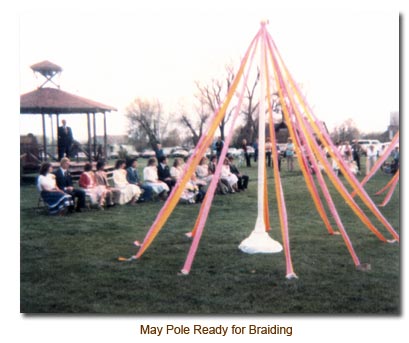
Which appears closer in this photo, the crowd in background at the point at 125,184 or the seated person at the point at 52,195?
the seated person at the point at 52,195

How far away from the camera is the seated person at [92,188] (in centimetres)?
912

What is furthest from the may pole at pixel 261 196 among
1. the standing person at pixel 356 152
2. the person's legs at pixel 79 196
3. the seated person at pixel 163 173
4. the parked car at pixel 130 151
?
the parked car at pixel 130 151

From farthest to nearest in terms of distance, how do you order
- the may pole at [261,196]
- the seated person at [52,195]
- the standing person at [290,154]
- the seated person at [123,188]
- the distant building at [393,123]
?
1. the standing person at [290,154]
2. the seated person at [123,188]
3. the seated person at [52,195]
4. the distant building at [393,123]
5. the may pole at [261,196]

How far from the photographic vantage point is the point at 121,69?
20.5 ft

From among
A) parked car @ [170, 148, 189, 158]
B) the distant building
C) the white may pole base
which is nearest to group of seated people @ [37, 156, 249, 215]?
parked car @ [170, 148, 189, 158]

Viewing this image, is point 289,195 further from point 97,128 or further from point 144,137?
point 97,128

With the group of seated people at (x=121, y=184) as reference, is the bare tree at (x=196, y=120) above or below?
above

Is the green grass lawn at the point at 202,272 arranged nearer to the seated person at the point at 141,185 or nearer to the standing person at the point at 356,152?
the seated person at the point at 141,185

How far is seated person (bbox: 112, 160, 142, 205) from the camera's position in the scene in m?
9.75

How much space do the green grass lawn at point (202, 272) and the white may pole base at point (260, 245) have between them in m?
0.11

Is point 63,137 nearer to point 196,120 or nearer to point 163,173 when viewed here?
point 163,173

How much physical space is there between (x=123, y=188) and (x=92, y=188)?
79 centimetres

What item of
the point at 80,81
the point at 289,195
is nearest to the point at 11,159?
the point at 80,81

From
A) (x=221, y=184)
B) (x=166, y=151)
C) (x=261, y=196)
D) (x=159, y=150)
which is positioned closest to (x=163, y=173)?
(x=159, y=150)
